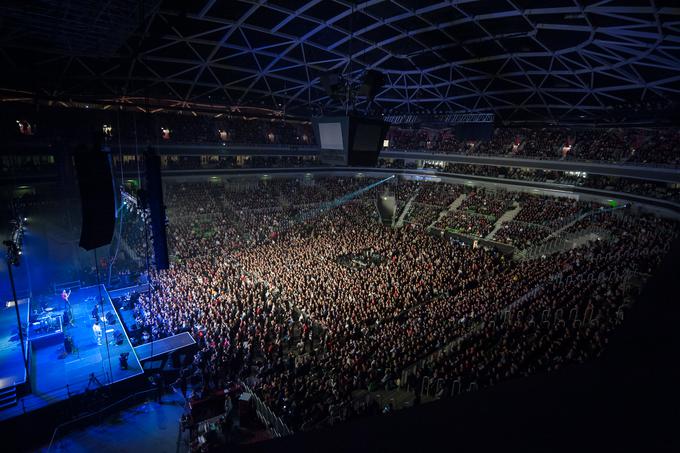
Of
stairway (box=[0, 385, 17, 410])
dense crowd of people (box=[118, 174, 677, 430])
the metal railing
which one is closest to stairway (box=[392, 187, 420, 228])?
dense crowd of people (box=[118, 174, 677, 430])

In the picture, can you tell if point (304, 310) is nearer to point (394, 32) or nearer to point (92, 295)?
point (92, 295)

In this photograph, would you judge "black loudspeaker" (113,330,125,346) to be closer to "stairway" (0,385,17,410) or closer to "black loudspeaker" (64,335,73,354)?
"black loudspeaker" (64,335,73,354)

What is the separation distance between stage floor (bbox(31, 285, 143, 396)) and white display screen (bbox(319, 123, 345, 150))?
32.4 ft

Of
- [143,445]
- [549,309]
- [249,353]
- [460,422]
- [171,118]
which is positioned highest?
[171,118]

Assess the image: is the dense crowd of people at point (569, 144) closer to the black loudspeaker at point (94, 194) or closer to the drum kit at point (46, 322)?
the black loudspeaker at point (94, 194)

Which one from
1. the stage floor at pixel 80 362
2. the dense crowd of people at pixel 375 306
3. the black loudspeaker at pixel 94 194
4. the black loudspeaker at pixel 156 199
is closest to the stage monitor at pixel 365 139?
the black loudspeaker at pixel 156 199

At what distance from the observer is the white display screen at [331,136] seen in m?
10.4

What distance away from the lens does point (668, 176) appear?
22953 millimetres

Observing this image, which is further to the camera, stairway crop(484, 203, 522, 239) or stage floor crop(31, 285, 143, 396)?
stairway crop(484, 203, 522, 239)

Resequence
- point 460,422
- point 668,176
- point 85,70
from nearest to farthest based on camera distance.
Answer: point 460,422 → point 85,70 → point 668,176

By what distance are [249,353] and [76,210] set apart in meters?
16.1

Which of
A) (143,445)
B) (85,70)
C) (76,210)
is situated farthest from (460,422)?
(85,70)

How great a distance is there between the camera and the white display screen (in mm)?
10398

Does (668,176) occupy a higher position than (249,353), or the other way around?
(668,176)
